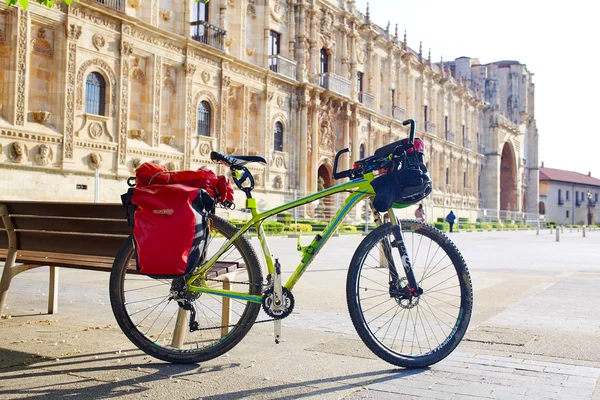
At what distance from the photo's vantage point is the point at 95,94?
20594 millimetres

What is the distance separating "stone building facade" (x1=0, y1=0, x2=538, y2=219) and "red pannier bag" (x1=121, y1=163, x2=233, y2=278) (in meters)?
15.2

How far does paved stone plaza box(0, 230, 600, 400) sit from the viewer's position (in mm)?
3270

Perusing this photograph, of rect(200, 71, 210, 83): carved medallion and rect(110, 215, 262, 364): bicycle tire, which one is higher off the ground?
rect(200, 71, 210, 83): carved medallion

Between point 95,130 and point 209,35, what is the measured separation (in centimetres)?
755

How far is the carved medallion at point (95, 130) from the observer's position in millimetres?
20016

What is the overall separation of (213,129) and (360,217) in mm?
12203

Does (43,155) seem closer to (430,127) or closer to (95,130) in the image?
(95,130)

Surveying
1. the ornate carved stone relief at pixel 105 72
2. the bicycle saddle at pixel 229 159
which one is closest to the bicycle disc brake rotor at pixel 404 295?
the bicycle saddle at pixel 229 159

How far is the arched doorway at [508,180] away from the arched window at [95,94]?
186 ft

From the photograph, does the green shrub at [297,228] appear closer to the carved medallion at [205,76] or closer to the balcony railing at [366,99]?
the carved medallion at [205,76]

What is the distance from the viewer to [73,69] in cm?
1938

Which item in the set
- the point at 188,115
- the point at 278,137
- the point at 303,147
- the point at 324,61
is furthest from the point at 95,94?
the point at 324,61

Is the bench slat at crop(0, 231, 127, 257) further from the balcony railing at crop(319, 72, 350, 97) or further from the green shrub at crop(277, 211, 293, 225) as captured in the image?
the balcony railing at crop(319, 72, 350, 97)

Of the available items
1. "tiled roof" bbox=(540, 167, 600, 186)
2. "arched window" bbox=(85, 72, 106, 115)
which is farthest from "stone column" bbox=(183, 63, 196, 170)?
"tiled roof" bbox=(540, 167, 600, 186)
